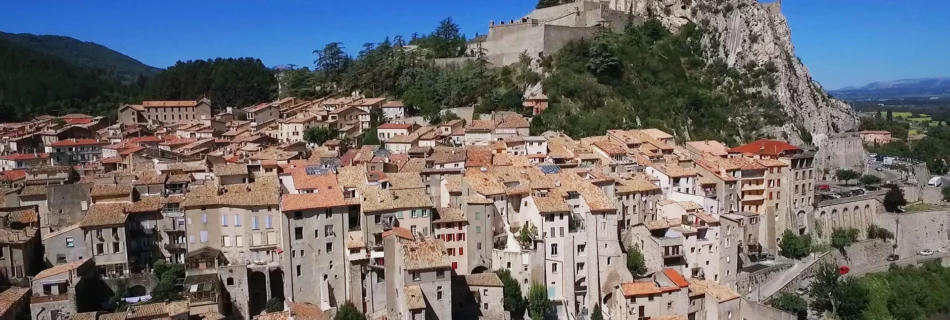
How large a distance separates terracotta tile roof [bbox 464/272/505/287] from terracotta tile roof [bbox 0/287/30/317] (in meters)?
21.2

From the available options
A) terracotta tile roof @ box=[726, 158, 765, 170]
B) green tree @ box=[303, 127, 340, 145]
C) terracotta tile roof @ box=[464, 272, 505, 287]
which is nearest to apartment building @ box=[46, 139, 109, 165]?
green tree @ box=[303, 127, 340, 145]

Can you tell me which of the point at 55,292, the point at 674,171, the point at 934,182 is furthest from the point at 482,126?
the point at 934,182

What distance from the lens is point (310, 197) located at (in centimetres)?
3569

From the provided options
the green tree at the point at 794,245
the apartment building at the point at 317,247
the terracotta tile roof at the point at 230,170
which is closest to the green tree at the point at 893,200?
the green tree at the point at 794,245

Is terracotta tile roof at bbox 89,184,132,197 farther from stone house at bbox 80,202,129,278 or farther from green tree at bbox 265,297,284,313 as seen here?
green tree at bbox 265,297,284,313

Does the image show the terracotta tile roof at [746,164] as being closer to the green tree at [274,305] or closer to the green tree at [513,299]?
the green tree at [513,299]

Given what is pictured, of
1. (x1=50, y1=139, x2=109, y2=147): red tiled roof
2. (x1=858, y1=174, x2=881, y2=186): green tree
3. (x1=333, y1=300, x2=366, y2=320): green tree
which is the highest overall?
(x1=50, y1=139, x2=109, y2=147): red tiled roof

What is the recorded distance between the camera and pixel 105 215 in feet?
115

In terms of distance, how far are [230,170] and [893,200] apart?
52709 mm

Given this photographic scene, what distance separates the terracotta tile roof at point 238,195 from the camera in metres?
35.3

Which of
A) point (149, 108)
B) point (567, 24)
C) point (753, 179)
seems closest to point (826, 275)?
point (753, 179)

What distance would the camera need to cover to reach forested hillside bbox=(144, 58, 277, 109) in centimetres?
9300

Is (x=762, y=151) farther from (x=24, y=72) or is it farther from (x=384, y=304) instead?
(x=24, y=72)

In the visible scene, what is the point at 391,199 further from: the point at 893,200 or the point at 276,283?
the point at 893,200
